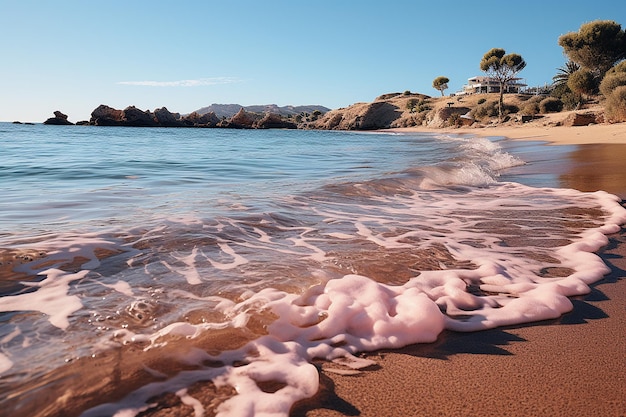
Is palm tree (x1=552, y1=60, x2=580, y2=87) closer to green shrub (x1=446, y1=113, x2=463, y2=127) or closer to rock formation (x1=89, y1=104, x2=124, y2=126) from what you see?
green shrub (x1=446, y1=113, x2=463, y2=127)

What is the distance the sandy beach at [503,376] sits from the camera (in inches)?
50.0

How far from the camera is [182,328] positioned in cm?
171

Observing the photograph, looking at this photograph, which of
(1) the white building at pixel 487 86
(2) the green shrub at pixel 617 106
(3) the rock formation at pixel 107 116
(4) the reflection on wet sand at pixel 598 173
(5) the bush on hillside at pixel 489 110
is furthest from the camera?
(1) the white building at pixel 487 86

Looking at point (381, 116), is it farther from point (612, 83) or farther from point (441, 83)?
point (612, 83)

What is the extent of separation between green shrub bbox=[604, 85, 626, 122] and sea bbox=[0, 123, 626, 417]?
17.2 meters

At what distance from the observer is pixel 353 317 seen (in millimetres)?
1871

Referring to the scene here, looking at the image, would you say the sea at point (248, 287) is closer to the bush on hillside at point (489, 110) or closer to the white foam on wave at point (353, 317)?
the white foam on wave at point (353, 317)

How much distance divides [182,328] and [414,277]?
53.8 inches

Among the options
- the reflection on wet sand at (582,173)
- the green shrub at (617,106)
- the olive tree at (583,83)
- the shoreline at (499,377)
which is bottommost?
the shoreline at (499,377)

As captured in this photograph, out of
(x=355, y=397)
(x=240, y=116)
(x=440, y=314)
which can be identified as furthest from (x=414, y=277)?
(x=240, y=116)

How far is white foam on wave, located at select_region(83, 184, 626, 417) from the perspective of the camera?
1.37m

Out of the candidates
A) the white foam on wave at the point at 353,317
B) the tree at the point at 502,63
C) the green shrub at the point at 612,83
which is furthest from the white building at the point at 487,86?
the white foam on wave at the point at 353,317

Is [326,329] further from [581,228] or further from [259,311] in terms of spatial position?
[581,228]

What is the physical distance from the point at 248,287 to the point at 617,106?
21930 millimetres
